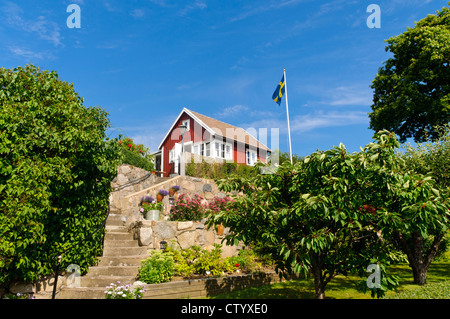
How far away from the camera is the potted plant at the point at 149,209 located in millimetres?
11344

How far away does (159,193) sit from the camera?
13.4 meters

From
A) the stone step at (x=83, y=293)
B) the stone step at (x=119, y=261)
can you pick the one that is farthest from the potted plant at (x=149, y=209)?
the stone step at (x=83, y=293)

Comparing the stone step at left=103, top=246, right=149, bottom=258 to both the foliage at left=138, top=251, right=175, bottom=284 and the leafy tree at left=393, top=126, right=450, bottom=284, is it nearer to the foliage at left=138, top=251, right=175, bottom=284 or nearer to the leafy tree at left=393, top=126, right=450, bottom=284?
the foliage at left=138, top=251, right=175, bottom=284

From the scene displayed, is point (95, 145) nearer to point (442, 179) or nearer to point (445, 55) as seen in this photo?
point (442, 179)

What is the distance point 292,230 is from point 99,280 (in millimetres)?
5031

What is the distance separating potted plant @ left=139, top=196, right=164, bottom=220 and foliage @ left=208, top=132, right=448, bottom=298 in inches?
218

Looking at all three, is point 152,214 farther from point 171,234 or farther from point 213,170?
point 213,170

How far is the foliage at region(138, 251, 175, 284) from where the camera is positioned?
741 cm

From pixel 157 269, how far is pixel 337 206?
478 centimetres

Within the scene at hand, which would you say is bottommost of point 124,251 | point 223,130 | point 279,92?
point 124,251

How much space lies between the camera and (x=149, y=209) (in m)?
11.6

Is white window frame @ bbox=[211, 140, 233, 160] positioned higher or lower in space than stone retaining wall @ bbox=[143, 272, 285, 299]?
higher

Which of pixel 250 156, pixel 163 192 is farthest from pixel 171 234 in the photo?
pixel 250 156

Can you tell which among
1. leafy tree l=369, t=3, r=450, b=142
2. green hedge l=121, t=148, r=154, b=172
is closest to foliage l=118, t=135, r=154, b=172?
green hedge l=121, t=148, r=154, b=172
